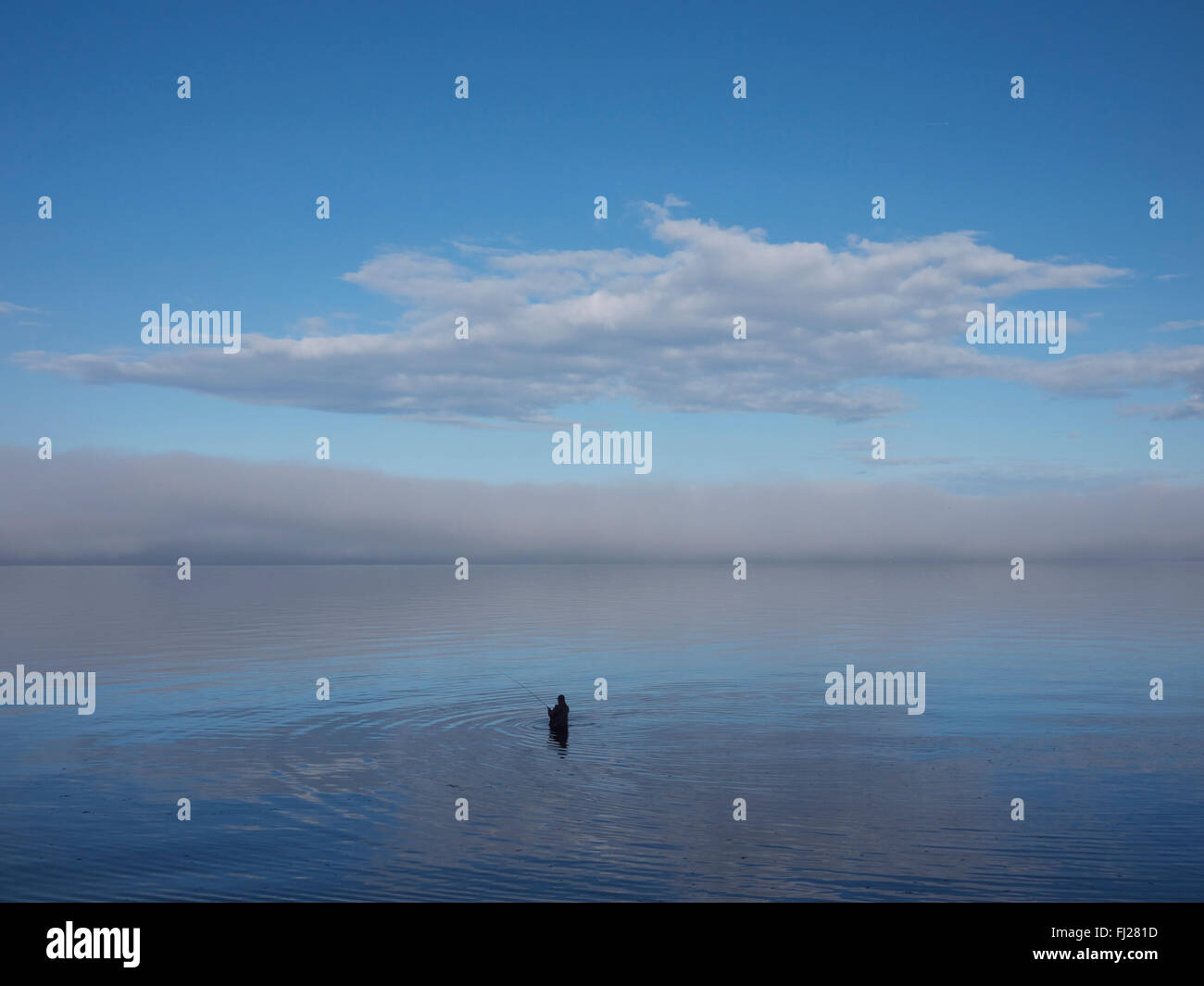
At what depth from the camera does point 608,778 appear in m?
32.5

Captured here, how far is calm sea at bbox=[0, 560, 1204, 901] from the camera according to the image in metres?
22.7

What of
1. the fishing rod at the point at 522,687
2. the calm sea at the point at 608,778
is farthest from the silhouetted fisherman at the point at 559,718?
the fishing rod at the point at 522,687

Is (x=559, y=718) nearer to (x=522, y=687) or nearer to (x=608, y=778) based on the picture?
(x=608, y=778)

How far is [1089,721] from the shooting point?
42.3 m

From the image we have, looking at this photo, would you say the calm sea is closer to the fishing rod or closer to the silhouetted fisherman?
the silhouetted fisherman

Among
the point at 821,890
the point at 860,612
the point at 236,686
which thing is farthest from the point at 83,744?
the point at 860,612

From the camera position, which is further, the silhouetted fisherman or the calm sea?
the silhouetted fisherman

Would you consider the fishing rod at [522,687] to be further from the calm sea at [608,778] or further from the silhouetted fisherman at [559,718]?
the silhouetted fisherman at [559,718]

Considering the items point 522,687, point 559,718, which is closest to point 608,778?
point 559,718

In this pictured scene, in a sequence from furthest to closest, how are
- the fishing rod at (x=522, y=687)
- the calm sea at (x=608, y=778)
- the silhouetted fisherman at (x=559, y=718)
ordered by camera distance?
1. the fishing rod at (x=522, y=687)
2. the silhouetted fisherman at (x=559, y=718)
3. the calm sea at (x=608, y=778)

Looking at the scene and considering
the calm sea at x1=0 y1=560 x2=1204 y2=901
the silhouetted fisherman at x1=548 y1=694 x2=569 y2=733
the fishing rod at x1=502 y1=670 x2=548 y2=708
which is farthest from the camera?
the fishing rod at x1=502 y1=670 x2=548 y2=708

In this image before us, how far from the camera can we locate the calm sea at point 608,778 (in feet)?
74.4

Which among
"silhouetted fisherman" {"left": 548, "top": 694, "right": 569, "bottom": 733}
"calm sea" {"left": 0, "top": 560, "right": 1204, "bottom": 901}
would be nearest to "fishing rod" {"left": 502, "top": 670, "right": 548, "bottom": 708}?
"calm sea" {"left": 0, "top": 560, "right": 1204, "bottom": 901}

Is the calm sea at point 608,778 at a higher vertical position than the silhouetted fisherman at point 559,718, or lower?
lower
